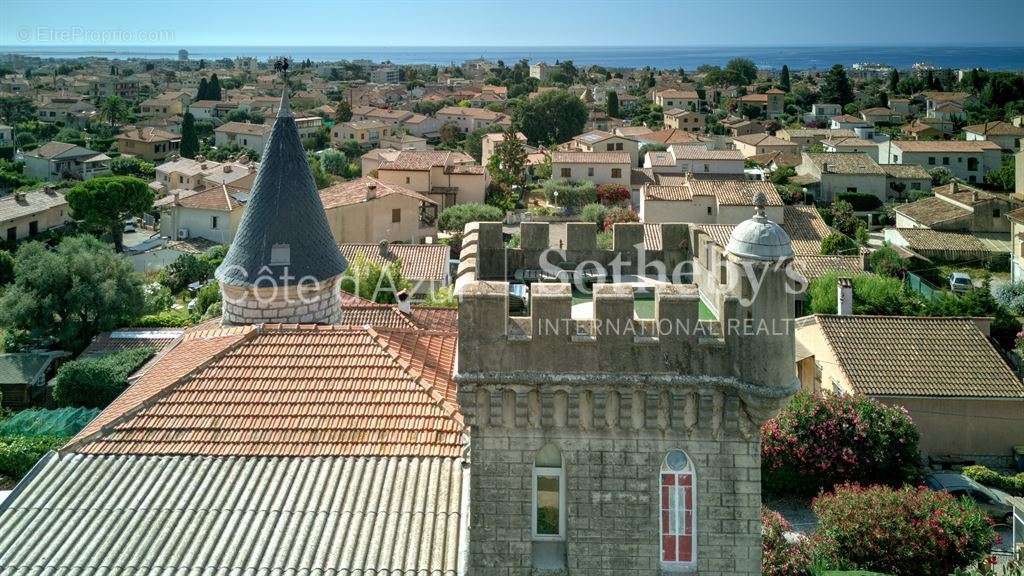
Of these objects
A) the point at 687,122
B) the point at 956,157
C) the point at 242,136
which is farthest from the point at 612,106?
the point at 956,157

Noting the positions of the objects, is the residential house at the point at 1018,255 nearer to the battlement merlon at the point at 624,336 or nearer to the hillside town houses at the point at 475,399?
the hillside town houses at the point at 475,399

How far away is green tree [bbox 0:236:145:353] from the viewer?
30.3 meters

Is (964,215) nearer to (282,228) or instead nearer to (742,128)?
(742,128)

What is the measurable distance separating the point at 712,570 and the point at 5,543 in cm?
662

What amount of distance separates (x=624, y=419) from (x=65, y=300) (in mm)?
27848

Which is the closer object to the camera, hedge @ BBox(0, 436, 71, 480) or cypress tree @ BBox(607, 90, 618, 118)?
hedge @ BBox(0, 436, 71, 480)

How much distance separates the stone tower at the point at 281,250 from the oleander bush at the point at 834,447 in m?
9.47

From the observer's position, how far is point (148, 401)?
33.9 ft

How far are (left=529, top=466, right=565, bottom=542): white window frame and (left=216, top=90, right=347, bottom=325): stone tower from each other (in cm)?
824

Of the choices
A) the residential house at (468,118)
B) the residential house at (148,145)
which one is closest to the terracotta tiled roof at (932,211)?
the residential house at (468,118)

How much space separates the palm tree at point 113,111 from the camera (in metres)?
111

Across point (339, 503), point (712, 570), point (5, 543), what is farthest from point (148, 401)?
point (712, 570)

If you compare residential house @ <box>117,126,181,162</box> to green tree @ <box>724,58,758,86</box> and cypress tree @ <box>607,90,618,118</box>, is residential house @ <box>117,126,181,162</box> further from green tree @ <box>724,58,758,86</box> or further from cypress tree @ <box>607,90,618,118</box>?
green tree @ <box>724,58,758,86</box>

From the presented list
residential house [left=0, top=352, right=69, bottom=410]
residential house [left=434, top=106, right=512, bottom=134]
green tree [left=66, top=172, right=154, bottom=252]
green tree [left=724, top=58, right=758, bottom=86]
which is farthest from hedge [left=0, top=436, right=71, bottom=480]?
green tree [left=724, top=58, right=758, bottom=86]
